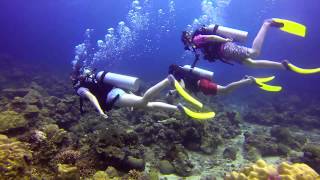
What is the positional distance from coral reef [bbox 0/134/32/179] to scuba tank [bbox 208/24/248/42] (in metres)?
5.72

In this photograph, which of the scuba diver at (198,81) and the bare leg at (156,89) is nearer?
the bare leg at (156,89)

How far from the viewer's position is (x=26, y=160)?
6.84m

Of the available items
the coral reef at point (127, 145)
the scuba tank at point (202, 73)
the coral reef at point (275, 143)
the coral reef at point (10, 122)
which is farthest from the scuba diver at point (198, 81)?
the coral reef at point (10, 122)

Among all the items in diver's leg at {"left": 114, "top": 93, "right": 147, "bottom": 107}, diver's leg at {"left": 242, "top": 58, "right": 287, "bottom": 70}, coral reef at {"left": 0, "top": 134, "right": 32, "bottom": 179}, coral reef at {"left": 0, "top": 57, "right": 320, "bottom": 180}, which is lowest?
coral reef at {"left": 0, "top": 57, "right": 320, "bottom": 180}

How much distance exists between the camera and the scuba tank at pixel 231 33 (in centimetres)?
800

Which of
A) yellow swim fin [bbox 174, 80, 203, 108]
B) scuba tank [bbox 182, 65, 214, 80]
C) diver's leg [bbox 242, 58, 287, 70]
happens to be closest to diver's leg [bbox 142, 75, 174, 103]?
yellow swim fin [bbox 174, 80, 203, 108]

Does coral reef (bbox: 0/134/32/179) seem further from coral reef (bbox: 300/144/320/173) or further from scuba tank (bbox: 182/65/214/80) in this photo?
coral reef (bbox: 300/144/320/173)

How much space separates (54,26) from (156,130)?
536ft

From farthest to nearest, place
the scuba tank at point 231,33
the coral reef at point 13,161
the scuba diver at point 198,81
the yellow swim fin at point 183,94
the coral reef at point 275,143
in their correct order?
the coral reef at point 275,143, the scuba tank at point 231,33, the scuba diver at point 198,81, the yellow swim fin at point 183,94, the coral reef at point 13,161

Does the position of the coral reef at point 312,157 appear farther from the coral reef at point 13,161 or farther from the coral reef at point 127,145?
the coral reef at point 13,161

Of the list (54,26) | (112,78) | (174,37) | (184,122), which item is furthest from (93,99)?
(54,26)

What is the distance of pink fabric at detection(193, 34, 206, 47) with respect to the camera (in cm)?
783

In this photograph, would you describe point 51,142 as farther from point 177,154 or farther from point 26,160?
point 177,154

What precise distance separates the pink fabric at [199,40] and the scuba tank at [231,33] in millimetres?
530
